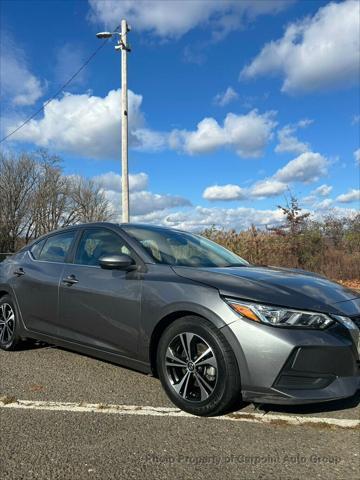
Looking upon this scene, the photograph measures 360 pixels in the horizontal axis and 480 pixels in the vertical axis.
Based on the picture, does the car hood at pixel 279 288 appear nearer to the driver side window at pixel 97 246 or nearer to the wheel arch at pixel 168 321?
the wheel arch at pixel 168 321

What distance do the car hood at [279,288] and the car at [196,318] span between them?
1cm

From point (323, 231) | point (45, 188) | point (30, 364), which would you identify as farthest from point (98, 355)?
point (45, 188)

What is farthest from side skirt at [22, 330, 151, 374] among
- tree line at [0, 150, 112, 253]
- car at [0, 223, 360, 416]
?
tree line at [0, 150, 112, 253]

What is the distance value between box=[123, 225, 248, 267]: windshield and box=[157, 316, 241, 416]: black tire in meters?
0.74

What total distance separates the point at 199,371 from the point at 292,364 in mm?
720

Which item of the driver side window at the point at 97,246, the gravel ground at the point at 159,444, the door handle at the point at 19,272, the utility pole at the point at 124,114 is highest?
the utility pole at the point at 124,114

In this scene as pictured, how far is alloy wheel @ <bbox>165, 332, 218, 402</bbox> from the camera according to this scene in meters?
3.36

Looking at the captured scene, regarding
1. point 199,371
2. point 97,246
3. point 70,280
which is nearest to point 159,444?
point 199,371

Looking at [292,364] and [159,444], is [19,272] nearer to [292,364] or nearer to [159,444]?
[159,444]

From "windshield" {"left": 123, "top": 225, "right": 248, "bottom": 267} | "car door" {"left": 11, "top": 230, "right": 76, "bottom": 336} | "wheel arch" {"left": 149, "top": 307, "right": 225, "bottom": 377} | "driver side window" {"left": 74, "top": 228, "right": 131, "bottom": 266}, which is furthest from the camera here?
"car door" {"left": 11, "top": 230, "right": 76, "bottom": 336}

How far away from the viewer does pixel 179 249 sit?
175 inches

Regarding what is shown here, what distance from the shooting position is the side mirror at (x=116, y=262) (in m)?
3.94

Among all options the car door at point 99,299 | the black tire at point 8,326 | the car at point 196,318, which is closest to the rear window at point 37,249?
the car at point 196,318

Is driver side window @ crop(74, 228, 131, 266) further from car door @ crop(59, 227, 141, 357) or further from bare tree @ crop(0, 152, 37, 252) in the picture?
bare tree @ crop(0, 152, 37, 252)
